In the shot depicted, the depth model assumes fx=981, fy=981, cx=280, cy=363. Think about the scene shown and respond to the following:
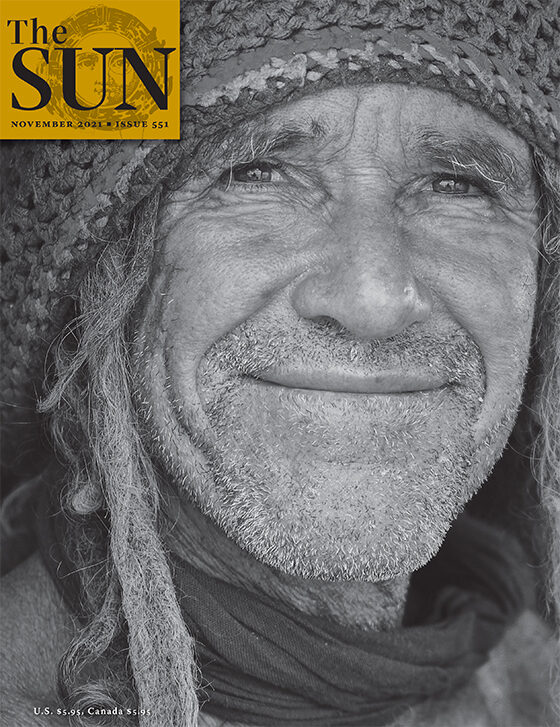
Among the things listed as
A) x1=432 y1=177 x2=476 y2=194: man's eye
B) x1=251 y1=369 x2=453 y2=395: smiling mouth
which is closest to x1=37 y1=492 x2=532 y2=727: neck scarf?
x1=251 y1=369 x2=453 y2=395: smiling mouth

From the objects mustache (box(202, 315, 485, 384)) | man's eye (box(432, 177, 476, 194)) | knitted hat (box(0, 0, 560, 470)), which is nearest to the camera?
knitted hat (box(0, 0, 560, 470))

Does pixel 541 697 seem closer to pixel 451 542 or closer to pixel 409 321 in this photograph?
pixel 451 542

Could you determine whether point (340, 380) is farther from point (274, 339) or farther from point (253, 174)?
point (253, 174)

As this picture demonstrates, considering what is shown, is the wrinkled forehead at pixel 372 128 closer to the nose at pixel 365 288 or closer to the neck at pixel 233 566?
the nose at pixel 365 288

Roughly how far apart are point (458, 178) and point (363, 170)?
24 cm

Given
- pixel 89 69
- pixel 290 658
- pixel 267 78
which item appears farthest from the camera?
pixel 290 658

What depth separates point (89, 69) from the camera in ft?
6.05

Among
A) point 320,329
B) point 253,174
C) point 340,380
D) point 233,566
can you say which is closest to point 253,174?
point 253,174

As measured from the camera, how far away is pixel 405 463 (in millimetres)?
1922

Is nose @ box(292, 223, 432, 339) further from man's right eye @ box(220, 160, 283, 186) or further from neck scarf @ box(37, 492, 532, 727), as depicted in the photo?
Result: neck scarf @ box(37, 492, 532, 727)

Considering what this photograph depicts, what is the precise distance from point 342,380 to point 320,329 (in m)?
0.11

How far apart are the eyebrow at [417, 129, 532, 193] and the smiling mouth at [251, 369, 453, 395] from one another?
0.42 meters

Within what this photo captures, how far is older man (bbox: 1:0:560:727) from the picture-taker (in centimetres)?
180

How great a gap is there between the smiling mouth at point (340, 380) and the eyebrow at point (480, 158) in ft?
1.39
